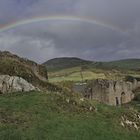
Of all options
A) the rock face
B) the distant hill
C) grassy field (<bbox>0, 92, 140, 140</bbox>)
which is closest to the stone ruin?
the distant hill

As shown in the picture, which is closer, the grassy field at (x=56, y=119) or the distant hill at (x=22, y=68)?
the grassy field at (x=56, y=119)

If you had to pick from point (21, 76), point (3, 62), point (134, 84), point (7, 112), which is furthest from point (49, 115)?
point (134, 84)

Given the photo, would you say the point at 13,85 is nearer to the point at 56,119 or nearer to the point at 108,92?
the point at 56,119

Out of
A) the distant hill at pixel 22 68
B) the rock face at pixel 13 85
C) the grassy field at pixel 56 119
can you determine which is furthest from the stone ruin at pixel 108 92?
the grassy field at pixel 56 119

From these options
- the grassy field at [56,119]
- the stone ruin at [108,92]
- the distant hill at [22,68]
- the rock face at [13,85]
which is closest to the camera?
the grassy field at [56,119]

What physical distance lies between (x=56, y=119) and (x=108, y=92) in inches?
1673

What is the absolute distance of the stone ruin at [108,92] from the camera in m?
64.1

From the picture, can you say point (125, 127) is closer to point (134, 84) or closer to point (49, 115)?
point (49, 115)

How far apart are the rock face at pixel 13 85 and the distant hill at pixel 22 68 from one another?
1936mm

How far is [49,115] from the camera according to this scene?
94.1ft

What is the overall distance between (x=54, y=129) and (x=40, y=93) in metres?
7.55

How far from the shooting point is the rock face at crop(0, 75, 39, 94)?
3572 cm

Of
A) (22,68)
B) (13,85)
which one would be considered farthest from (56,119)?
(22,68)

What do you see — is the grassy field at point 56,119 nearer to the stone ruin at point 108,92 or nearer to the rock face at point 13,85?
the rock face at point 13,85
